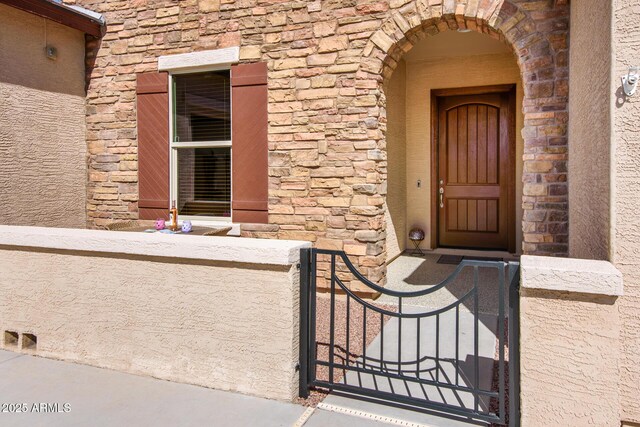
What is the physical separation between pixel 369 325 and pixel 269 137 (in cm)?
233

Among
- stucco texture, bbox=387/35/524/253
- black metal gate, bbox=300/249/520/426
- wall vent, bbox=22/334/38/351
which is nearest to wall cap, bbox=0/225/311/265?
black metal gate, bbox=300/249/520/426

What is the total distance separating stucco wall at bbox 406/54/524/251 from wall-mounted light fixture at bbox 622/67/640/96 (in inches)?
186

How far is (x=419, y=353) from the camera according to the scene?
287 cm

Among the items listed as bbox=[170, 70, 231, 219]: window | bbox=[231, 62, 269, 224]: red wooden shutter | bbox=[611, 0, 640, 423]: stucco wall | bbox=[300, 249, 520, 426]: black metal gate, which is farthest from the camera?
bbox=[170, 70, 231, 219]: window

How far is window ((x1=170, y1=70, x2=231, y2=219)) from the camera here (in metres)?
5.42

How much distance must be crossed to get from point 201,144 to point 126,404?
11.5 feet

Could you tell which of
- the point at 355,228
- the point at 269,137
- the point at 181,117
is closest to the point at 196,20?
the point at 181,117

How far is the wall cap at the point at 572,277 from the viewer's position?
1996 millimetres

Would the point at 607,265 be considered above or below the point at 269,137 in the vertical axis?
below

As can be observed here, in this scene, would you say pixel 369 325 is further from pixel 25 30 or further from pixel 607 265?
pixel 25 30

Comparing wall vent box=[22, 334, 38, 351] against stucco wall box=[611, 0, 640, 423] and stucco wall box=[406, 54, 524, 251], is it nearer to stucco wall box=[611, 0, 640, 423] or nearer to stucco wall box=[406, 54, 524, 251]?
stucco wall box=[611, 0, 640, 423]

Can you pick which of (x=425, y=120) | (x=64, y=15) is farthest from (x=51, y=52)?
(x=425, y=120)

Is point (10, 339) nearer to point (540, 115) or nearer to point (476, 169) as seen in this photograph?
point (540, 115)

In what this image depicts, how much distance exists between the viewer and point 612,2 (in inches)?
90.3
